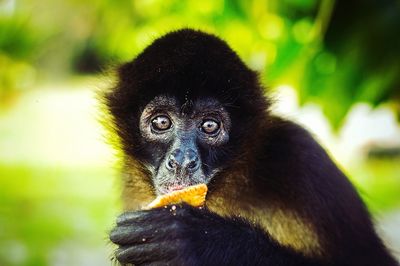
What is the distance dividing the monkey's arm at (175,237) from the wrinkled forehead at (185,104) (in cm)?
98

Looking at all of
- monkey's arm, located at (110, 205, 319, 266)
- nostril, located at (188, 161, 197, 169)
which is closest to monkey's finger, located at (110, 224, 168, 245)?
monkey's arm, located at (110, 205, 319, 266)

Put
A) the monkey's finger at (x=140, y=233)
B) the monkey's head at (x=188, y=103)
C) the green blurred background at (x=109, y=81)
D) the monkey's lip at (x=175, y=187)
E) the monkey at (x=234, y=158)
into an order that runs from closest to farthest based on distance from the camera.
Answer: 1. the green blurred background at (x=109, y=81)
2. the monkey's finger at (x=140, y=233)
3. the monkey's lip at (x=175, y=187)
4. the monkey at (x=234, y=158)
5. the monkey's head at (x=188, y=103)

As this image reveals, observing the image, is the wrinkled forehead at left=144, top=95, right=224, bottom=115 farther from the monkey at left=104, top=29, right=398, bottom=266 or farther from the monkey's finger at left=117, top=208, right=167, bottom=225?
the monkey's finger at left=117, top=208, right=167, bottom=225

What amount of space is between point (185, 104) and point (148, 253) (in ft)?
4.35

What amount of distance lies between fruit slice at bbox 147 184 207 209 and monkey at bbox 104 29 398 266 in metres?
0.14

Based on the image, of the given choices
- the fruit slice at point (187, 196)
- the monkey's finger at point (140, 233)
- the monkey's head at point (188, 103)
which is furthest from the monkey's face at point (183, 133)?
the monkey's finger at point (140, 233)

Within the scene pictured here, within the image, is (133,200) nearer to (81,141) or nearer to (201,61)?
(201,61)

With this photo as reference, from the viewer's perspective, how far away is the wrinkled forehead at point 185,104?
4781mm

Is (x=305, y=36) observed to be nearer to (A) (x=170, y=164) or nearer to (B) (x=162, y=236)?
(A) (x=170, y=164)

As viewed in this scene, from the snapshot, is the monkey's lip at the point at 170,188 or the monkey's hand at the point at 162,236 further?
the monkey's lip at the point at 170,188

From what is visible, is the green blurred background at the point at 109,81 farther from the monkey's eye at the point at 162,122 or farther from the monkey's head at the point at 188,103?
the monkey's eye at the point at 162,122

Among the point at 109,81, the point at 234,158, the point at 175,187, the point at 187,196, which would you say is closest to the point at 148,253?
the point at 187,196

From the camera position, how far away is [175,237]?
3834mm

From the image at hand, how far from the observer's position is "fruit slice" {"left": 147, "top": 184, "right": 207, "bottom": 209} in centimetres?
414
